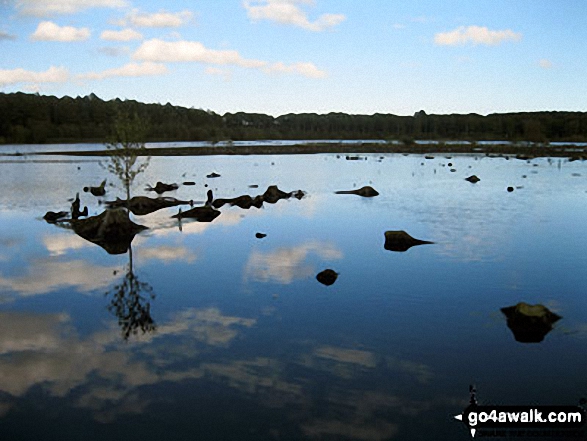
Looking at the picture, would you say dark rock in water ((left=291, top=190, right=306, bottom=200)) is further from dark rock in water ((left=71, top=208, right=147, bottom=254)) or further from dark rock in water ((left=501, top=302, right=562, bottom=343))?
dark rock in water ((left=501, top=302, right=562, bottom=343))

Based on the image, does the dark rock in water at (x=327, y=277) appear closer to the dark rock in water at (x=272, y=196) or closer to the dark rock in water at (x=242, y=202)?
the dark rock in water at (x=242, y=202)

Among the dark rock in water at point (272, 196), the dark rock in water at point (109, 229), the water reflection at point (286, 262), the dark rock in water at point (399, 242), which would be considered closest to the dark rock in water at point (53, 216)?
the dark rock in water at point (109, 229)

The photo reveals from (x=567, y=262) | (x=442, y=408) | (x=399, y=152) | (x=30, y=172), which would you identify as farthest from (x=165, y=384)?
(x=399, y=152)

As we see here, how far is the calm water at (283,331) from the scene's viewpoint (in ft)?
42.7

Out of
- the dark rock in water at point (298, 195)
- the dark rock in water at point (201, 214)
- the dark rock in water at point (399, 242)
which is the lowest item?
the dark rock in water at point (399, 242)

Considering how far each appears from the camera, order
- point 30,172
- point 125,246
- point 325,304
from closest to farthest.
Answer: point 325,304 → point 125,246 → point 30,172

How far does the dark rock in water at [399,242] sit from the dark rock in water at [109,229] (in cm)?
1682

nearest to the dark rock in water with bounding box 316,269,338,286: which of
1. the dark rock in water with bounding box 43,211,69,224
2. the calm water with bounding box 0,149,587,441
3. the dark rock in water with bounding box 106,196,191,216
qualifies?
the calm water with bounding box 0,149,587,441

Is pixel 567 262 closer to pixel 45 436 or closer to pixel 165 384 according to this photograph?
pixel 165 384

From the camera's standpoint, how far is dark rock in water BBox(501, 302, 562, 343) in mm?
18447

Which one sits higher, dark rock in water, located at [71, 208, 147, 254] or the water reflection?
dark rock in water, located at [71, 208, 147, 254]

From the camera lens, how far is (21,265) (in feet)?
94.6

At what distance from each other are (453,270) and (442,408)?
14619 mm

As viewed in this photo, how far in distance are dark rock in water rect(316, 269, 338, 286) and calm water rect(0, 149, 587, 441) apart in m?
0.57
